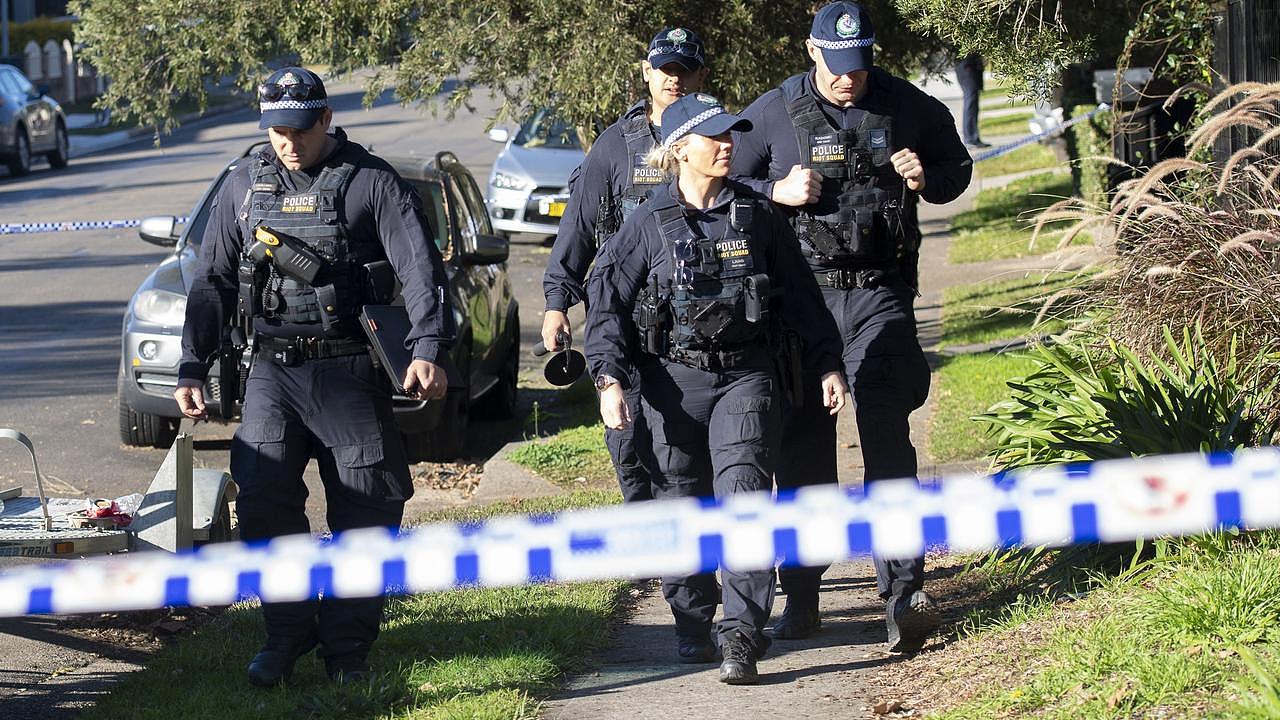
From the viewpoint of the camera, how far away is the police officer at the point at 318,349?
5305 millimetres

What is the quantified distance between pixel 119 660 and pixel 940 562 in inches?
125

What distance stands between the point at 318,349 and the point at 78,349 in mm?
7659

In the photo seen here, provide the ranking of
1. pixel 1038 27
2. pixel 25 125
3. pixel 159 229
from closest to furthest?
pixel 1038 27 → pixel 159 229 → pixel 25 125

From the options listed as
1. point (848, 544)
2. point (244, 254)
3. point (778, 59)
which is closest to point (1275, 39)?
point (778, 59)

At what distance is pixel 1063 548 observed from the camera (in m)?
5.78

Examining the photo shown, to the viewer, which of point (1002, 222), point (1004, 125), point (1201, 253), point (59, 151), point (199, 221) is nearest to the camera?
point (1201, 253)

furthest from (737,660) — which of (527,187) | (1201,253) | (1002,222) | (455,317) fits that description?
(1002,222)

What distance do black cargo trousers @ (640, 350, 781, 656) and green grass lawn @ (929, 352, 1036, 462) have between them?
278 cm

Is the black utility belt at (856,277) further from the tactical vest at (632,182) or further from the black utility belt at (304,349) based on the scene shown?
the black utility belt at (304,349)

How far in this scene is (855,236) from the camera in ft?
18.7

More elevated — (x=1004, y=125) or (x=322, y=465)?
(x=322, y=465)

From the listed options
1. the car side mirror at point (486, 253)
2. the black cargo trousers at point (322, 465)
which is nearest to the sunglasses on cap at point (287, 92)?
the black cargo trousers at point (322, 465)

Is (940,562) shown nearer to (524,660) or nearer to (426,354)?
(524,660)

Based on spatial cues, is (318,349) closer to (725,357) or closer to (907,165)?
(725,357)
